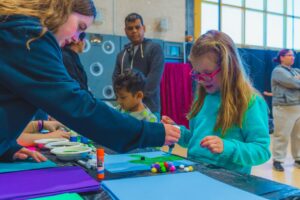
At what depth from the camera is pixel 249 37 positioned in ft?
18.9

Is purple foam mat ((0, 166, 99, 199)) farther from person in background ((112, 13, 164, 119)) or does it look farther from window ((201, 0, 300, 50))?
window ((201, 0, 300, 50))

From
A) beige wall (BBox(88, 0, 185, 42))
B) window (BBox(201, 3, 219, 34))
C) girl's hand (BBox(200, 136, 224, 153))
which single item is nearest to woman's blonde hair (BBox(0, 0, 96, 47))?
girl's hand (BBox(200, 136, 224, 153))

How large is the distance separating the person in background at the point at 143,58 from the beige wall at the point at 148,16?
2.05 m

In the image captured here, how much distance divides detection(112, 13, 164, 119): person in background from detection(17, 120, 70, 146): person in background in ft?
2.69

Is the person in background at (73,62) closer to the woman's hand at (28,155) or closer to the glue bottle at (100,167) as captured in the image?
the woman's hand at (28,155)

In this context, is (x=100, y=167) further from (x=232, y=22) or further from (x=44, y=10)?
(x=232, y=22)

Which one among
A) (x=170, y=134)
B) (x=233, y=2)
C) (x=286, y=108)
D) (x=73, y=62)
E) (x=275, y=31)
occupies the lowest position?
(x=286, y=108)

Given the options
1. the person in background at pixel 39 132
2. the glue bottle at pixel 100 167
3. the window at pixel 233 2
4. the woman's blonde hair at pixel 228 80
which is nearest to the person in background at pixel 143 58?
the person in background at pixel 39 132

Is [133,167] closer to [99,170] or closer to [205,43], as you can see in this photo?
[99,170]

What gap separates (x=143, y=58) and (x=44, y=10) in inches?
62.5

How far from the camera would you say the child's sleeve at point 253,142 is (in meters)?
0.99

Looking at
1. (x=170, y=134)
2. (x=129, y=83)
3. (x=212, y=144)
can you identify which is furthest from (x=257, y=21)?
(x=170, y=134)

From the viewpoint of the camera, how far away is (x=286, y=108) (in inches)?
123

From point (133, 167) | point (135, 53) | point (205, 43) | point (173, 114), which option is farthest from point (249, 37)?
point (133, 167)
